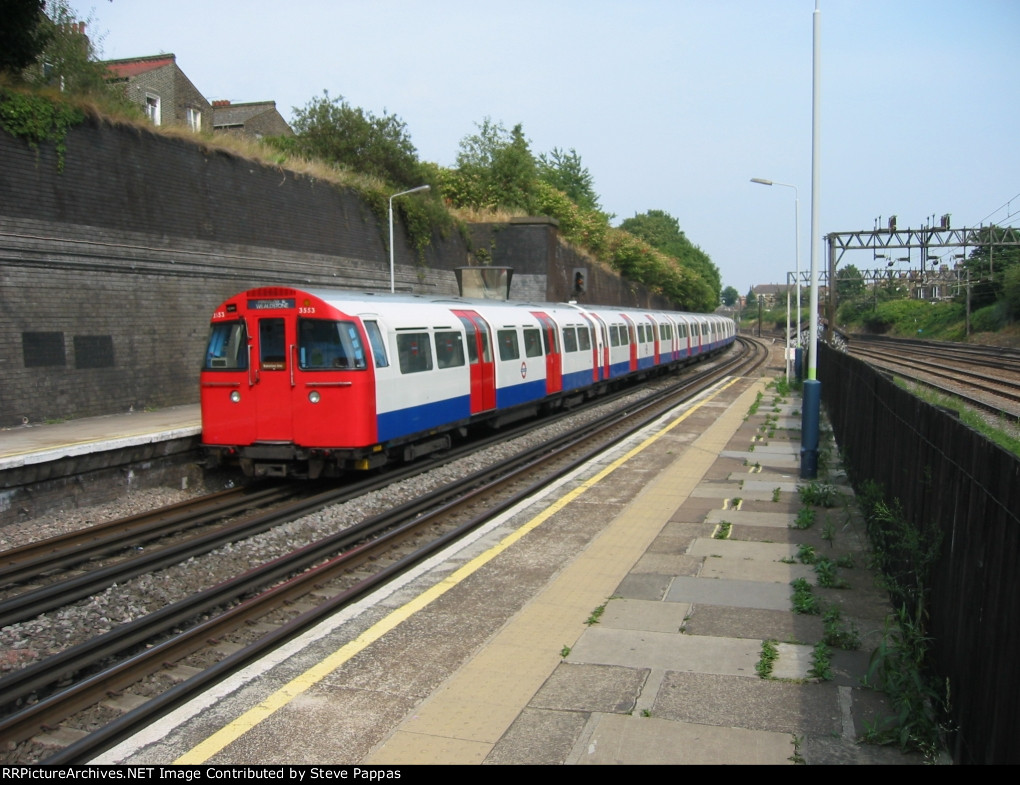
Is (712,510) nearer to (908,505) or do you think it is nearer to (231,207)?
(908,505)

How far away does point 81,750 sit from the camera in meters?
4.29

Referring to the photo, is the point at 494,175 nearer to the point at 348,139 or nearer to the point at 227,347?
the point at 348,139

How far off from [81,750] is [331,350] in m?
7.13

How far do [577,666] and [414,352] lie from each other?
311 inches

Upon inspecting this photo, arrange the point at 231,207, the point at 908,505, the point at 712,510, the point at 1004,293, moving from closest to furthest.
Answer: the point at 908,505 → the point at 712,510 → the point at 231,207 → the point at 1004,293

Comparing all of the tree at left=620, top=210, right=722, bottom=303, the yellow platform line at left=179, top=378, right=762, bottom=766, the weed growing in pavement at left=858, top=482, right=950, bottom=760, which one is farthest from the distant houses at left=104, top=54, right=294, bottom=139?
the tree at left=620, top=210, right=722, bottom=303

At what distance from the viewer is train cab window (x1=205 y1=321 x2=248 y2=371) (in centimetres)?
1142

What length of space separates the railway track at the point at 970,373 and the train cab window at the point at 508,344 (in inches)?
303

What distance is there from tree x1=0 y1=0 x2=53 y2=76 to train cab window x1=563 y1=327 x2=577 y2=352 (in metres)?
12.0

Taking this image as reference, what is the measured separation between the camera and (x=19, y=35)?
15.8 m

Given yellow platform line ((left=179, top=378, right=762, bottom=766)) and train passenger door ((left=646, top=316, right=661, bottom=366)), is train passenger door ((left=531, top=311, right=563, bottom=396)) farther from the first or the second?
train passenger door ((left=646, top=316, right=661, bottom=366))

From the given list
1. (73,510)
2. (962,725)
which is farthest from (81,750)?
(73,510)

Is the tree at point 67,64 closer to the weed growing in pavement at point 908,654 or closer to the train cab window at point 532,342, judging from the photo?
the train cab window at point 532,342

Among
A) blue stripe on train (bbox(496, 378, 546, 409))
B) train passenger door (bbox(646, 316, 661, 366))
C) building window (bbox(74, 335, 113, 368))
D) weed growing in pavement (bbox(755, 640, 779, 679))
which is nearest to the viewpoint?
weed growing in pavement (bbox(755, 640, 779, 679))
